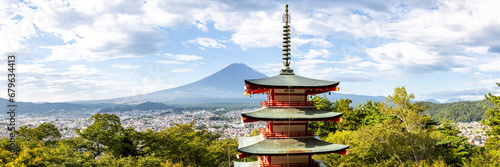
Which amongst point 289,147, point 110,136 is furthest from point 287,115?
point 110,136

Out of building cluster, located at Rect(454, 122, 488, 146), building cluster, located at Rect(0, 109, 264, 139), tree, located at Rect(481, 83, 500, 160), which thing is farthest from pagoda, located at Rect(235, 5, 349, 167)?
building cluster, located at Rect(0, 109, 264, 139)

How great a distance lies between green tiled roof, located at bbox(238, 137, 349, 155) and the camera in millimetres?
17891

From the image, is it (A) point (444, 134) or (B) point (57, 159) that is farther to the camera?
(A) point (444, 134)

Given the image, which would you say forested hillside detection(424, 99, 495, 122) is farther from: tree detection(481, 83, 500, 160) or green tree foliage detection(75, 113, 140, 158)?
green tree foliage detection(75, 113, 140, 158)

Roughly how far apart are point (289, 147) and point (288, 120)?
1.58 meters

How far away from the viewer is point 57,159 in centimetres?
2638

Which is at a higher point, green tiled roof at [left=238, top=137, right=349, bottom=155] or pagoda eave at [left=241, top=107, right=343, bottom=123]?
pagoda eave at [left=241, top=107, right=343, bottom=123]

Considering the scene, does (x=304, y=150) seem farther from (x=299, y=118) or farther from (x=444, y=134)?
(x=444, y=134)

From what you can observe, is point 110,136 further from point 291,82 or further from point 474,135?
point 474,135

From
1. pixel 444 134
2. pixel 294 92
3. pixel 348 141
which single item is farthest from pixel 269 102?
pixel 444 134

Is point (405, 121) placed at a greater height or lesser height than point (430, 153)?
greater

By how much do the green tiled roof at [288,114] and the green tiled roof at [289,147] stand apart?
1577 mm

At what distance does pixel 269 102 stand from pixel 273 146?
2.81 meters

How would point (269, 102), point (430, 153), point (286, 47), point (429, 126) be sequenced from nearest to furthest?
point (269, 102) < point (286, 47) < point (430, 153) < point (429, 126)
